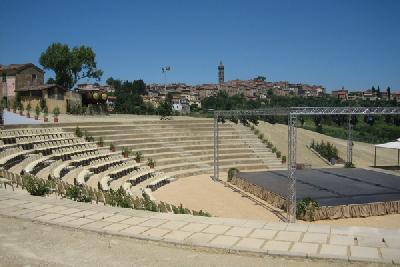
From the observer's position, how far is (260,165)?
1096 inches

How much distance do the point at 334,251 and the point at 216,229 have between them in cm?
233

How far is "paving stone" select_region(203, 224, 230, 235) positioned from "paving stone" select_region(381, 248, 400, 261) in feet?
9.40

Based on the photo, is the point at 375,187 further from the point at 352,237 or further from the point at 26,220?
the point at 26,220

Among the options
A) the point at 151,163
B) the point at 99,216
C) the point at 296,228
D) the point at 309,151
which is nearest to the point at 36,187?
the point at 99,216

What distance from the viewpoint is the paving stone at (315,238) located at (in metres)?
7.25

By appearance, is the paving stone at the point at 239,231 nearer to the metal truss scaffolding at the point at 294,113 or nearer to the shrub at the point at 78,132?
the metal truss scaffolding at the point at 294,113

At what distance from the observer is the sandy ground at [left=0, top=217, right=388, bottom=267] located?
6480mm

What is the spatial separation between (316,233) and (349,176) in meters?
15.6

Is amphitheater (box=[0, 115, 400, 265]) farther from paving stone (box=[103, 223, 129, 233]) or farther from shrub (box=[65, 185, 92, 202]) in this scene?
shrub (box=[65, 185, 92, 202])

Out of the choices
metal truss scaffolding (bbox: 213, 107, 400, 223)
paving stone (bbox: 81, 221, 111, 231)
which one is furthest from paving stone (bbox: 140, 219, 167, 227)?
metal truss scaffolding (bbox: 213, 107, 400, 223)

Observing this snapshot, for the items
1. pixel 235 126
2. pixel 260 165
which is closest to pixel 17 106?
pixel 235 126

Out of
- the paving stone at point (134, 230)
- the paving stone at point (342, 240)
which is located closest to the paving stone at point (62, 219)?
the paving stone at point (134, 230)

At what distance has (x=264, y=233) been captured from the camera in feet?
25.5

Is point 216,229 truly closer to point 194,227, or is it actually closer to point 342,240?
point 194,227
